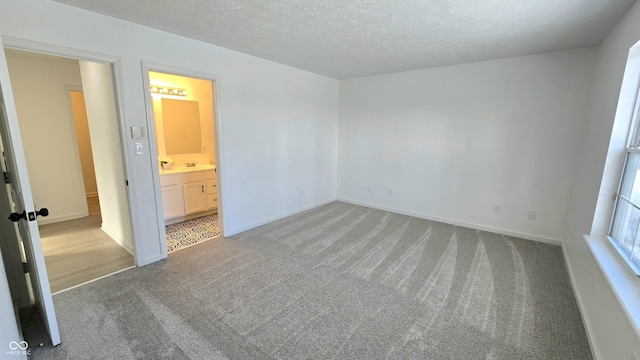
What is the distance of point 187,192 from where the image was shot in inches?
164

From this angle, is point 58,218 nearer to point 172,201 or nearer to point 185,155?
point 172,201

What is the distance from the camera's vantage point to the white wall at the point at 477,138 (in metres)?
3.27

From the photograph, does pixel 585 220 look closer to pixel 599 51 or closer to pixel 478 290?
pixel 478 290

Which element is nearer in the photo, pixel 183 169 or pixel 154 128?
pixel 154 128

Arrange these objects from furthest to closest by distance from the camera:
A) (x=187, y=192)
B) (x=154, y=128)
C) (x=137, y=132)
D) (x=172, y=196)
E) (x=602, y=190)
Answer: (x=187, y=192)
(x=172, y=196)
(x=154, y=128)
(x=137, y=132)
(x=602, y=190)

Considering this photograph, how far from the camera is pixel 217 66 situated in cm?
316

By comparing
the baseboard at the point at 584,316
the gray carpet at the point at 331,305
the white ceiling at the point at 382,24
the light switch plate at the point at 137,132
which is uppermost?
the white ceiling at the point at 382,24

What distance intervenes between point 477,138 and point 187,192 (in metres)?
4.60

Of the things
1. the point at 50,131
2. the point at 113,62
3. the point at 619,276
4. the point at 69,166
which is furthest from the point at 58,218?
the point at 619,276

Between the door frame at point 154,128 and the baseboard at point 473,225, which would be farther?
the baseboard at point 473,225

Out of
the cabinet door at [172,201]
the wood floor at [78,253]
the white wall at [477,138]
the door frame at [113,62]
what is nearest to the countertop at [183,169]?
the cabinet door at [172,201]

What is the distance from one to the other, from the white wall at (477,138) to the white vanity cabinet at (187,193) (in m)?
2.87

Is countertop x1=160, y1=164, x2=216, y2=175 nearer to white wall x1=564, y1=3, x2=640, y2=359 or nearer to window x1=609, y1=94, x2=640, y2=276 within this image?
white wall x1=564, y1=3, x2=640, y2=359

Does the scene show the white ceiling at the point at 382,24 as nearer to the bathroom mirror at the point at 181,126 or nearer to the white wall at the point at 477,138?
the white wall at the point at 477,138
